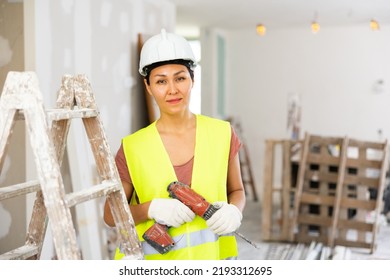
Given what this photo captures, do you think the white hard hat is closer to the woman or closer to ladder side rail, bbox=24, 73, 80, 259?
the woman

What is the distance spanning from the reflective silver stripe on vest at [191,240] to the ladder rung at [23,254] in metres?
0.37

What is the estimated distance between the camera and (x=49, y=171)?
144cm

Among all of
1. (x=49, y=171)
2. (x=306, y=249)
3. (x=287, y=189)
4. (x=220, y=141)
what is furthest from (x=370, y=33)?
(x=49, y=171)

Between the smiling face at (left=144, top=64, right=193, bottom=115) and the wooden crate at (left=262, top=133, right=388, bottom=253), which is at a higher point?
the smiling face at (left=144, top=64, right=193, bottom=115)

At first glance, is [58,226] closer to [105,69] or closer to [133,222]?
[133,222]

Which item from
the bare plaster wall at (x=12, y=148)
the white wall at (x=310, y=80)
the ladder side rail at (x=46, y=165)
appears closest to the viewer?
the ladder side rail at (x=46, y=165)

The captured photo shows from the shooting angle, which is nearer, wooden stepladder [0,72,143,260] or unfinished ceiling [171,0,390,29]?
wooden stepladder [0,72,143,260]

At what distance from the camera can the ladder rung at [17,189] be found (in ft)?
5.26

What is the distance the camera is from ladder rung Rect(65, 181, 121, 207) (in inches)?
58.6

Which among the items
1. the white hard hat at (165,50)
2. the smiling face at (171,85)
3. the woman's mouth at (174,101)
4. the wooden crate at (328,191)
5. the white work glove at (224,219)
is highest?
the white hard hat at (165,50)

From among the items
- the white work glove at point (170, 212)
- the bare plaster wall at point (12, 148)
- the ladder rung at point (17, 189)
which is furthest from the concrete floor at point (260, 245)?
the ladder rung at point (17, 189)

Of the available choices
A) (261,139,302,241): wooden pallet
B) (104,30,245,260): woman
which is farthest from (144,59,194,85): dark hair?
(261,139,302,241): wooden pallet

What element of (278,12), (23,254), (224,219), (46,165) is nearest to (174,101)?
Answer: (224,219)

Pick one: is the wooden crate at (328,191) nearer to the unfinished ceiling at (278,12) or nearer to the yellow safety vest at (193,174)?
the unfinished ceiling at (278,12)
